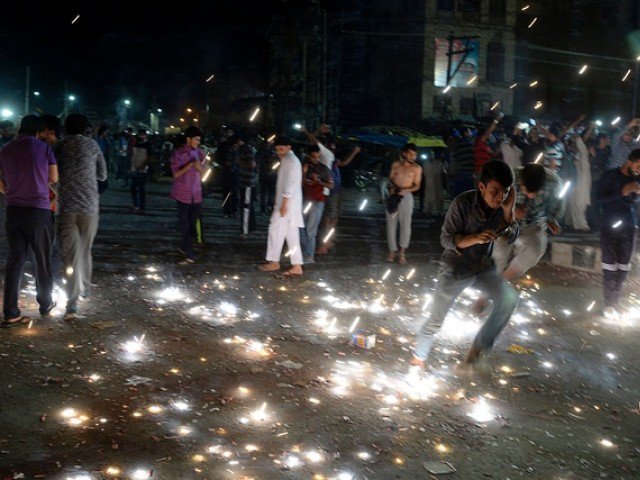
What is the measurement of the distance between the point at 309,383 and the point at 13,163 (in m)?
3.43

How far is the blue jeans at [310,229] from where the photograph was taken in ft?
33.1

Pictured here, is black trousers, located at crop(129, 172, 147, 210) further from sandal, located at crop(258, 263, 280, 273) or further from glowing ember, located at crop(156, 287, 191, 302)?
glowing ember, located at crop(156, 287, 191, 302)

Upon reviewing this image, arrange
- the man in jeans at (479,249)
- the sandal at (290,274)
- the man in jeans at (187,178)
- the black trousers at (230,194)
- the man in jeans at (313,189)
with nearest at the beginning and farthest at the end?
1. the man in jeans at (479,249)
2. the sandal at (290,274)
3. the man in jeans at (187,178)
4. the man in jeans at (313,189)
5. the black trousers at (230,194)

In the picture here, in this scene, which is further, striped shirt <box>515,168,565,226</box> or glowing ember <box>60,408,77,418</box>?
striped shirt <box>515,168,565,226</box>

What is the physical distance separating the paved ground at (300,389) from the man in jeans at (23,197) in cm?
46

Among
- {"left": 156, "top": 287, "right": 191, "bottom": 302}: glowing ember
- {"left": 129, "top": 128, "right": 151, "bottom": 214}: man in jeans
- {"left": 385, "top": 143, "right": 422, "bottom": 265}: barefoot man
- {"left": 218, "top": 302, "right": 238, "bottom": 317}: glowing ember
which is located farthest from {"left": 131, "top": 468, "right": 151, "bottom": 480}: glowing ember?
{"left": 129, "top": 128, "right": 151, "bottom": 214}: man in jeans

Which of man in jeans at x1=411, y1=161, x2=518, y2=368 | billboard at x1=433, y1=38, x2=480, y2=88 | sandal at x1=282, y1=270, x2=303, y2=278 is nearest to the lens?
man in jeans at x1=411, y1=161, x2=518, y2=368

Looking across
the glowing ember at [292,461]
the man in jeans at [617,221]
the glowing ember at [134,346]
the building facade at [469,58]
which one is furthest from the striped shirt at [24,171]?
the building facade at [469,58]

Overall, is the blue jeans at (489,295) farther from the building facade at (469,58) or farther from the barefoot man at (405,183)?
the building facade at (469,58)

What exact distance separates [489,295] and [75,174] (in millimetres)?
4157

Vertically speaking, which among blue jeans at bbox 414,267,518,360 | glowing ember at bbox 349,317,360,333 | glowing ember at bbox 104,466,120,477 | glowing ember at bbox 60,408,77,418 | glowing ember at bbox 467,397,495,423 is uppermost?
blue jeans at bbox 414,267,518,360

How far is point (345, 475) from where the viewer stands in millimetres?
3891

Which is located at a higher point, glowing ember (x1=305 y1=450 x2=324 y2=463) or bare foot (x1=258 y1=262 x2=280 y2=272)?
bare foot (x1=258 y1=262 x2=280 y2=272)

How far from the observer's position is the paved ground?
13.3 feet
